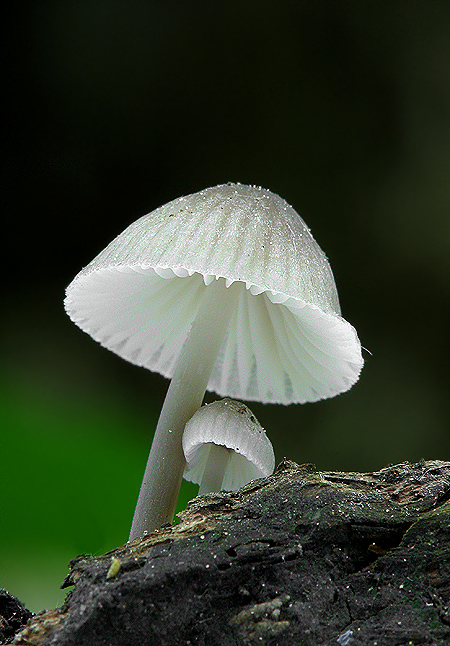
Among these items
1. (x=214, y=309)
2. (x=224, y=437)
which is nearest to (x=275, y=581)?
(x=224, y=437)

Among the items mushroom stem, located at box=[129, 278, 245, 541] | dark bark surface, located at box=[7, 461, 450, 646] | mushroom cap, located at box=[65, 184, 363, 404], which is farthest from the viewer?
mushroom stem, located at box=[129, 278, 245, 541]

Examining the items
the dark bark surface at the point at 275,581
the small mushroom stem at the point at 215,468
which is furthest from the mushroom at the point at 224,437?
the dark bark surface at the point at 275,581

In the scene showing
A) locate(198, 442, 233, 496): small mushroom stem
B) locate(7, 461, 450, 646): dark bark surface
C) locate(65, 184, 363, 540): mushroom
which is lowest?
locate(7, 461, 450, 646): dark bark surface

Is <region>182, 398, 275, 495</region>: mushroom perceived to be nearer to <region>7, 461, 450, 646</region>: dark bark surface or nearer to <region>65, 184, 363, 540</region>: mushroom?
<region>65, 184, 363, 540</region>: mushroom

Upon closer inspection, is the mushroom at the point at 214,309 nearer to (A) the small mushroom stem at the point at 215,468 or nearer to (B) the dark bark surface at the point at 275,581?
(A) the small mushroom stem at the point at 215,468

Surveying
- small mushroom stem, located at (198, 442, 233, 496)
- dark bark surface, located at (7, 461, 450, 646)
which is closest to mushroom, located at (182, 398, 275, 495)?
small mushroom stem, located at (198, 442, 233, 496)

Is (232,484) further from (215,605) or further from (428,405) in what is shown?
(428,405)
